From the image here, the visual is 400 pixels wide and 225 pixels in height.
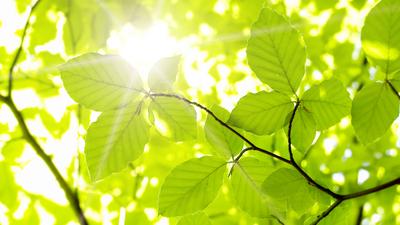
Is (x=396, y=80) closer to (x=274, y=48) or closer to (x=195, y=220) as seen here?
(x=274, y=48)

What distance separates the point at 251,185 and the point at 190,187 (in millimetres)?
111

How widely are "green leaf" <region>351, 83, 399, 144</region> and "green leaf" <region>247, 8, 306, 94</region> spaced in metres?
0.11

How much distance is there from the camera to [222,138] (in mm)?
631

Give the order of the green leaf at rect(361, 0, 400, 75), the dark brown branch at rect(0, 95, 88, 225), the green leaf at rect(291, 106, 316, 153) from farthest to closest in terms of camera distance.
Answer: the dark brown branch at rect(0, 95, 88, 225) → the green leaf at rect(291, 106, 316, 153) → the green leaf at rect(361, 0, 400, 75)

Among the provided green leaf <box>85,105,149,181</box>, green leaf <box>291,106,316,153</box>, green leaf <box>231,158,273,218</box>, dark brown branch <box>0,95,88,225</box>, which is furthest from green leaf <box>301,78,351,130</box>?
A: dark brown branch <box>0,95,88,225</box>

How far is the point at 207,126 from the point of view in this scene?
2.12ft

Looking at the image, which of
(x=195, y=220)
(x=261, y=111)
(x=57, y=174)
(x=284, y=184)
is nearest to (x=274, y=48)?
(x=261, y=111)

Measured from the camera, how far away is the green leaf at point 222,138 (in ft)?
2.05

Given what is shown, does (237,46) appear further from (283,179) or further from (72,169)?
(283,179)

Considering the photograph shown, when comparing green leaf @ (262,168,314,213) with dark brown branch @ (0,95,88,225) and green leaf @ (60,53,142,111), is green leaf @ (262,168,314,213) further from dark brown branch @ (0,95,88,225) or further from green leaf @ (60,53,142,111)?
dark brown branch @ (0,95,88,225)

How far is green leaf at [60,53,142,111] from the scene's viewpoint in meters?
0.54

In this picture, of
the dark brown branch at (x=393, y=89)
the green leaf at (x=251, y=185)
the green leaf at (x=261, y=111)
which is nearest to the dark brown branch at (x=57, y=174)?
the green leaf at (x=251, y=185)

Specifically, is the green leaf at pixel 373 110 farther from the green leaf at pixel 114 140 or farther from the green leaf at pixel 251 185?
the green leaf at pixel 114 140

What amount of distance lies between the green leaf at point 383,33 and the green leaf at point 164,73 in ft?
0.86
